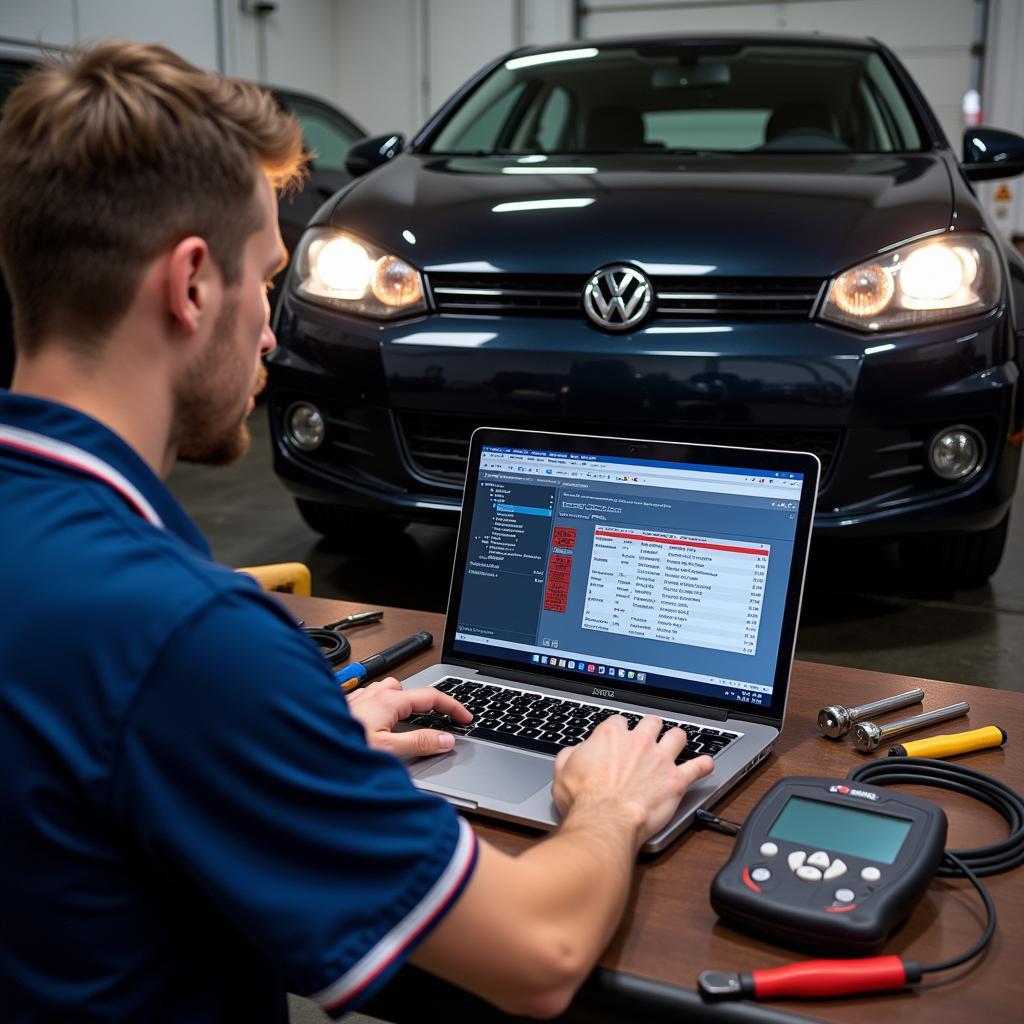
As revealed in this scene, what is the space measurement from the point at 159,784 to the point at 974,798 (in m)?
0.69

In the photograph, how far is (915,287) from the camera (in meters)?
2.38

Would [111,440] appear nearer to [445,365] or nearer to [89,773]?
[89,773]

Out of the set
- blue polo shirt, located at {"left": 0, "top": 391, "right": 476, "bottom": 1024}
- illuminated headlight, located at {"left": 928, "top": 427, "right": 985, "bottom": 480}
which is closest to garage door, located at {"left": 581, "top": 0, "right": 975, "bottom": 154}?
illuminated headlight, located at {"left": 928, "top": 427, "right": 985, "bottom": 480}

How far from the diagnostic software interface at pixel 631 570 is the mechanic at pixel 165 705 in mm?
352

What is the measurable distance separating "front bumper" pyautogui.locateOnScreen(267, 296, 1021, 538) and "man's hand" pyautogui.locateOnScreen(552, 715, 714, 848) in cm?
143

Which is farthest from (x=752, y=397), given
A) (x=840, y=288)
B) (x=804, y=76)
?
(x=804, y=76)

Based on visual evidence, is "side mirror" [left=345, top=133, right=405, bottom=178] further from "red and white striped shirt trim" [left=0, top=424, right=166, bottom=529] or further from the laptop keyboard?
"red and white striped shirt trim" [left=0, top=424, right=166, bottom=529]

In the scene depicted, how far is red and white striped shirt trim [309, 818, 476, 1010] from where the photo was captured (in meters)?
0.67

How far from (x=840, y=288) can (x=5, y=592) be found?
1988 millimetres

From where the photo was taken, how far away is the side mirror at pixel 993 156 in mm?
→ 3008

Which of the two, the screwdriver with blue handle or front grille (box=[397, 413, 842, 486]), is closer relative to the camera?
the screwdriver with blue handle

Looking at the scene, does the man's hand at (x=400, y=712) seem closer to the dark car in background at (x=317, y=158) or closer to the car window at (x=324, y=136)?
the dark car in background at (x=317, y=158)

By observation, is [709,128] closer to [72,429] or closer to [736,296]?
[736,296]

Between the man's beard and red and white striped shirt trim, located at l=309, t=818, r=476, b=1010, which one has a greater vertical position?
the man's beard
